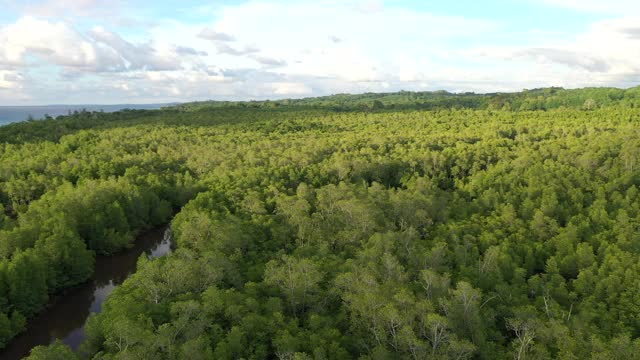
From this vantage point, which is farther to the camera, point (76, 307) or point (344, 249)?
point (76, 307)

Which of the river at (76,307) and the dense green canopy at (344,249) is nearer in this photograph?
the dense green canopy at (344,249)

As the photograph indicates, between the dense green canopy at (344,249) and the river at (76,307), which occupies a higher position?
the dense green canopy at (344,249)

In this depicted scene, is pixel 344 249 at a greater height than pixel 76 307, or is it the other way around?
pixel 344 249

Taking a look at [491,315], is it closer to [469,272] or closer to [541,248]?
[469,272]

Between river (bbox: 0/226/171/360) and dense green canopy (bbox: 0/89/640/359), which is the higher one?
dense green canopy (bbox: 0/89/640/359)

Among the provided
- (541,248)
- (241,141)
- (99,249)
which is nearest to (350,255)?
(541,248)

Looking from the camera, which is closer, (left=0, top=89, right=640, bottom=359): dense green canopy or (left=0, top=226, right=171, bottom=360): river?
(left=0, top=89, right=640, bottom=359): dense green canopy

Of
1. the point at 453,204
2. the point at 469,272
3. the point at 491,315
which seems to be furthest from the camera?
the point at 453,204

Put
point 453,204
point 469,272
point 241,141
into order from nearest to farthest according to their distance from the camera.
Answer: point 469,272, point 453,204, point 241,141
